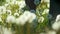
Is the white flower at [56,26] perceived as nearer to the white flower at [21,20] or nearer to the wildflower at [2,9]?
the white flower at [21,20]

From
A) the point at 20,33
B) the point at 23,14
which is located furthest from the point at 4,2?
the point at 20,33

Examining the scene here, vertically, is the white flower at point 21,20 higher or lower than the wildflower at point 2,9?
lower

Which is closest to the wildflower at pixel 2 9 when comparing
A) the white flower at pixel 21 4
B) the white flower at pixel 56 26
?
the white flower at pixel 21 4

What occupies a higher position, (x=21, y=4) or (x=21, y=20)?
(x=21, y=4)

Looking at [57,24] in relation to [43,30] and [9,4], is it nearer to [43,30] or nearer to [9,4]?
[43,30]

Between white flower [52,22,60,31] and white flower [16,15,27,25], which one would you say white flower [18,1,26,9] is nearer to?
white flower [16,15,27,25]

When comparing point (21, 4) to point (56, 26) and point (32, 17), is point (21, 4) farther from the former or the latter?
point (56, 26)

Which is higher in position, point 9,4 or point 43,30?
point 9,4

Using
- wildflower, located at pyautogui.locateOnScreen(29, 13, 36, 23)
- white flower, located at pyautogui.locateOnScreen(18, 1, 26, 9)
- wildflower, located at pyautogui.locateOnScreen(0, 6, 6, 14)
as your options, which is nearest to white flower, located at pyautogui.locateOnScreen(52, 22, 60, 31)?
wildflower, located at pyautogui.locateOnScreen(29, 13, 36, 23)

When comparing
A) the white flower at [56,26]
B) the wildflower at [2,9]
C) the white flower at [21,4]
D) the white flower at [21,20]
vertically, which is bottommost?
the white flower at [56,26]

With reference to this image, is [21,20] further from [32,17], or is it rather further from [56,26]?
[56,26]

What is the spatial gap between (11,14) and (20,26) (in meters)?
0.15

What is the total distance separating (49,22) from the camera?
6.10 feet

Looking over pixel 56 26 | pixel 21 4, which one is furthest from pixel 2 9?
pixel 56 26
